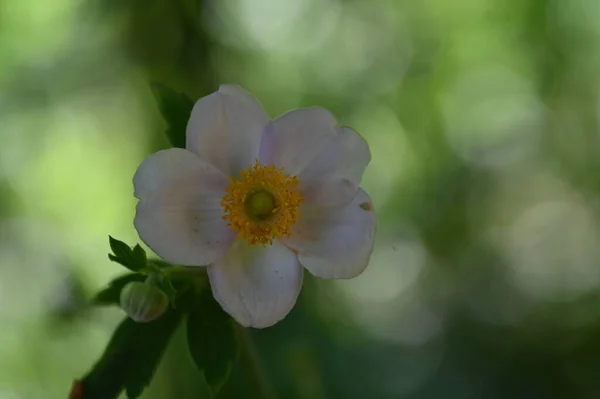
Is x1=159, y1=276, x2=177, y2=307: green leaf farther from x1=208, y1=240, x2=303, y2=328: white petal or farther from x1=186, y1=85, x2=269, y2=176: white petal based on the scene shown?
x1=186, y1=85, x2=269, y2=176: white petal

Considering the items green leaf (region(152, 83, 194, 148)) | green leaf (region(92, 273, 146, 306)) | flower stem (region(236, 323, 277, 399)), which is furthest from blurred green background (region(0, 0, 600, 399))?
green leaf (region(152, 83, 194, 148))

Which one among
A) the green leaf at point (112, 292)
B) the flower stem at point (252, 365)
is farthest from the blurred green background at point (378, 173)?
the green leaf at point (112, 292)

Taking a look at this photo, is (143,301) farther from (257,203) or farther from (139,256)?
(257,203)

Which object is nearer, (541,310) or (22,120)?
(22,120)

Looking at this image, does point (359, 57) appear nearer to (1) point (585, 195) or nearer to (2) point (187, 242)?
(1) point (585, 195)

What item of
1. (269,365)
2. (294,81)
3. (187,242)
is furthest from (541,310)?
(187,242)
